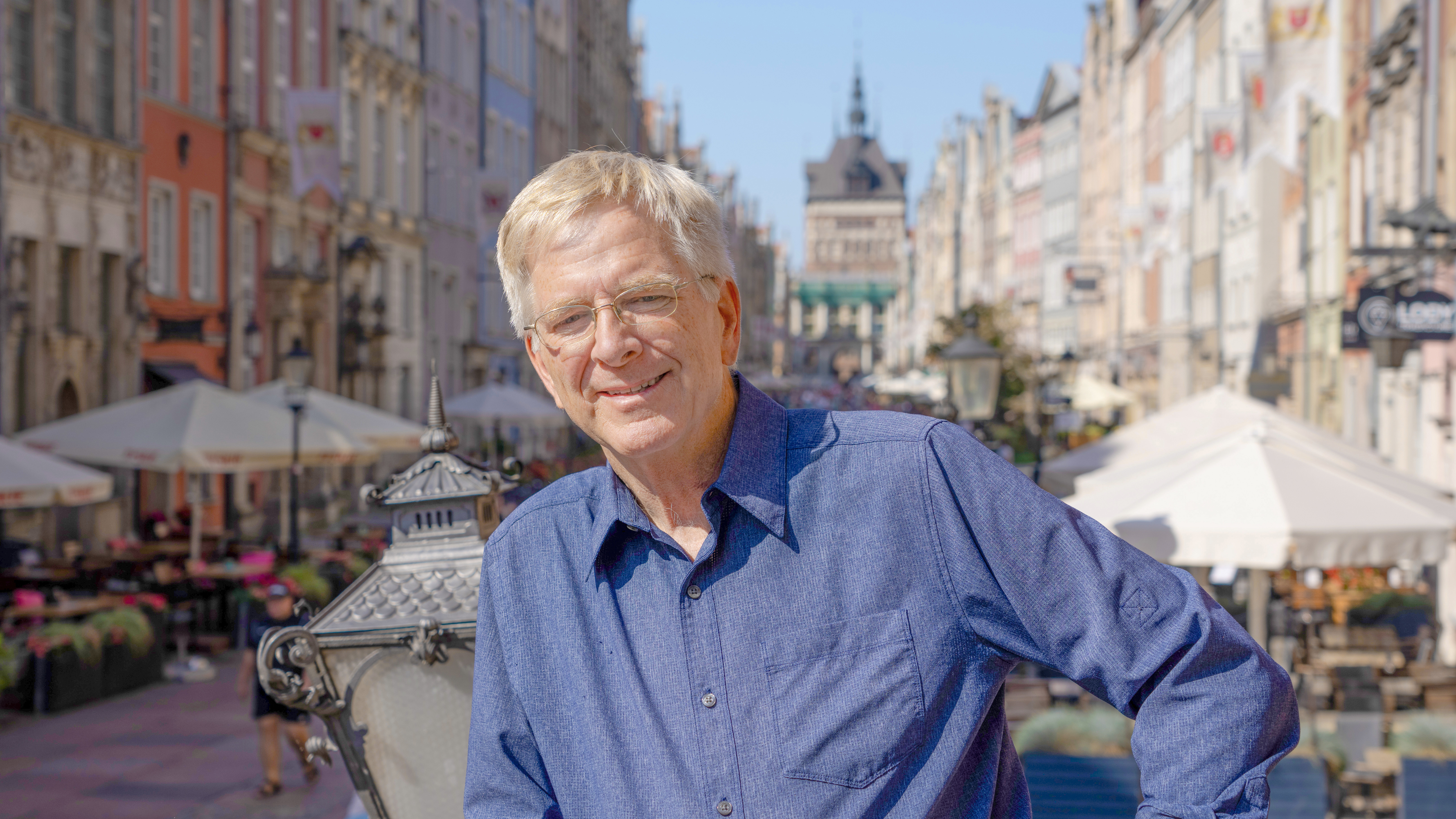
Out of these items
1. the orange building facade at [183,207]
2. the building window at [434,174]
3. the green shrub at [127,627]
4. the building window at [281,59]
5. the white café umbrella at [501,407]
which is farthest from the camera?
the building window at [434,174]

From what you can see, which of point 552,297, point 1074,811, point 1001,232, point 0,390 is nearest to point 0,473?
point 0,390

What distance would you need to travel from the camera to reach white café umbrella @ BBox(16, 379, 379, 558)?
14648 mm

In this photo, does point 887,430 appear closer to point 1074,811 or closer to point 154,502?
point 1074,811

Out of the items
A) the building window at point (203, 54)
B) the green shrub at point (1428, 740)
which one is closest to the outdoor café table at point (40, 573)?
the building window at point (203, 54)

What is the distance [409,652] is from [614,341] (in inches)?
44.0

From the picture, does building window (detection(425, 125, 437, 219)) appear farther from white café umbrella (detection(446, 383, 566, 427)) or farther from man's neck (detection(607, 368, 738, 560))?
man's neck (detection(607, 368, 738, 560))

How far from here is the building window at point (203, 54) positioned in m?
23.1

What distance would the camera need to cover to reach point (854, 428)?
202 centimetres

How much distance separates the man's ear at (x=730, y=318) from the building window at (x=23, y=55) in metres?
18.0

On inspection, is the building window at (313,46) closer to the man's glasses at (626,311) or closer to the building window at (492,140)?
the building window at (492,140)

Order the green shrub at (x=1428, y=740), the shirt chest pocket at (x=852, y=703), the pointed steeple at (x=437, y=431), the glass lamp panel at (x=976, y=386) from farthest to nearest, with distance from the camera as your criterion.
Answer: the glass lamp panel at (x=976, y=386) < the green shrub at (x=1428, y=740) < the pointed steeple at (x=437, y=431) < the shirt chest pocket at (x=852, y=703)

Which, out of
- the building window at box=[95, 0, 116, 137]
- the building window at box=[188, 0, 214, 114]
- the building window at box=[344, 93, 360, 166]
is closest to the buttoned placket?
the building window at box=[95, 0, 116, 137]

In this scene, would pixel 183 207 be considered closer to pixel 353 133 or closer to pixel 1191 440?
pixel 353 133

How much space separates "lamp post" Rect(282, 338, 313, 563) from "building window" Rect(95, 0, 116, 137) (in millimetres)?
4808
